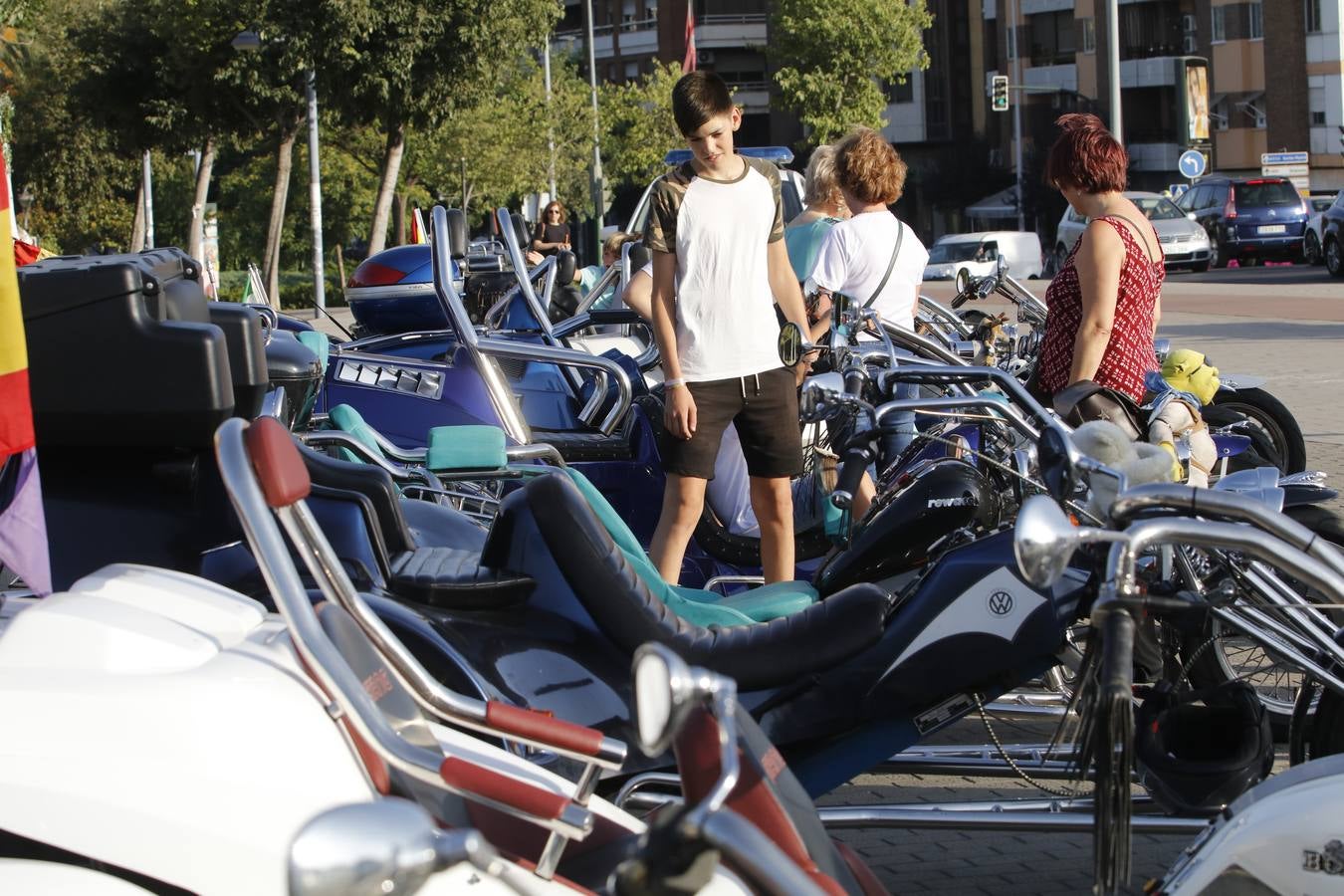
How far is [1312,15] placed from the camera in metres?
52.3

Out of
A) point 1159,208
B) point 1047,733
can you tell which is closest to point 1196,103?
point 1159,208

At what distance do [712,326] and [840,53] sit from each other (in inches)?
1944

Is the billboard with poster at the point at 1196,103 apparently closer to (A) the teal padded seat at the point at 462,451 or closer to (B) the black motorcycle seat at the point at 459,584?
(A) the teal padded seat at the point at 462,451

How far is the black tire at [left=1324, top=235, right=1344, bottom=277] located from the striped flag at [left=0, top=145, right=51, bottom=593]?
82.9ft

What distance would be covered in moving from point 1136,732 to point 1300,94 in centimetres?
5430

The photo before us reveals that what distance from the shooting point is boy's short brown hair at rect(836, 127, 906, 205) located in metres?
6.80

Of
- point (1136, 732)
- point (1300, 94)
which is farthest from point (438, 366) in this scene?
point (1300, 94)

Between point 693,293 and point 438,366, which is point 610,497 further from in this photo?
point 693,293

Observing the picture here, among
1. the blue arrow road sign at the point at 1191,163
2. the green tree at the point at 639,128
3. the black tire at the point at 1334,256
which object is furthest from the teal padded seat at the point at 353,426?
the green tree at the point at 639,128

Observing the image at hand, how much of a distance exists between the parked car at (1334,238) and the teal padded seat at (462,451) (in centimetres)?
2332

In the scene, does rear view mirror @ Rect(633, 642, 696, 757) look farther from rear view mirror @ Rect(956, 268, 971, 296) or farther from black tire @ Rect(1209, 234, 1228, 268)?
black tire @ Rect(1209, 234, 1228, 268)

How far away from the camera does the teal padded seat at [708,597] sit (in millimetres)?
3387

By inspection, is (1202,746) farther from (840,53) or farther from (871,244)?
(840,53)

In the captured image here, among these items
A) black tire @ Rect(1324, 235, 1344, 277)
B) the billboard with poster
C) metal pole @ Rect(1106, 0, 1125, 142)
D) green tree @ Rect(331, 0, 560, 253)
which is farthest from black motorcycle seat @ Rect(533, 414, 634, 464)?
the billboard with poster
